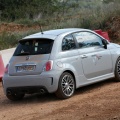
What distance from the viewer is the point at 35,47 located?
10.4 m

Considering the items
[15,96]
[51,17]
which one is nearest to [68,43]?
[15,96]

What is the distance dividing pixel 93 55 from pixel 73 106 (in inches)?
82.7

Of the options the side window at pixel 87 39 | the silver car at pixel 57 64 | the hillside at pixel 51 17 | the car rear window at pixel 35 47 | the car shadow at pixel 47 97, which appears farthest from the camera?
the hillside at pixel 51 17

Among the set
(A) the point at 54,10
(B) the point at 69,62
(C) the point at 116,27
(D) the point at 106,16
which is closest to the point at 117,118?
(B) the point at 69,62

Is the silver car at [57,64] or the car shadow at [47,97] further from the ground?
the silver car at [57,64]

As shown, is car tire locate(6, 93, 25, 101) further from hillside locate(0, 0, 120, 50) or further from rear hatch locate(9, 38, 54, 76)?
hillside locate(0, 0, 120, 50)

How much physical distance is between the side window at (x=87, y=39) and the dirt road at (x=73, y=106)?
3.77 feet

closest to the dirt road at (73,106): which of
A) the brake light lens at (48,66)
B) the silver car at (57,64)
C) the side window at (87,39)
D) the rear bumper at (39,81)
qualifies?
the silver car at (57,64)

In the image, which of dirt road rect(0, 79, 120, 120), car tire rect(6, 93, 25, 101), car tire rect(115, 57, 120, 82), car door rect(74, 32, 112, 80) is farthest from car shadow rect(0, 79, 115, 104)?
car door rect(74, 32, 112, 80)

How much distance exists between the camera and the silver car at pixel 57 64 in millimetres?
9914

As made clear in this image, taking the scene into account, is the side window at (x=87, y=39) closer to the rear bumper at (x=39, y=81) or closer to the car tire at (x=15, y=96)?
the rear bumper at (x=39, y=81)

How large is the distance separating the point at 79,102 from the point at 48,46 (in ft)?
5.40

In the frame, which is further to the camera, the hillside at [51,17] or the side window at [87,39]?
the hillside at [51,17]

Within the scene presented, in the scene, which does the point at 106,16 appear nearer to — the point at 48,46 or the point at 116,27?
the point at 116,27
